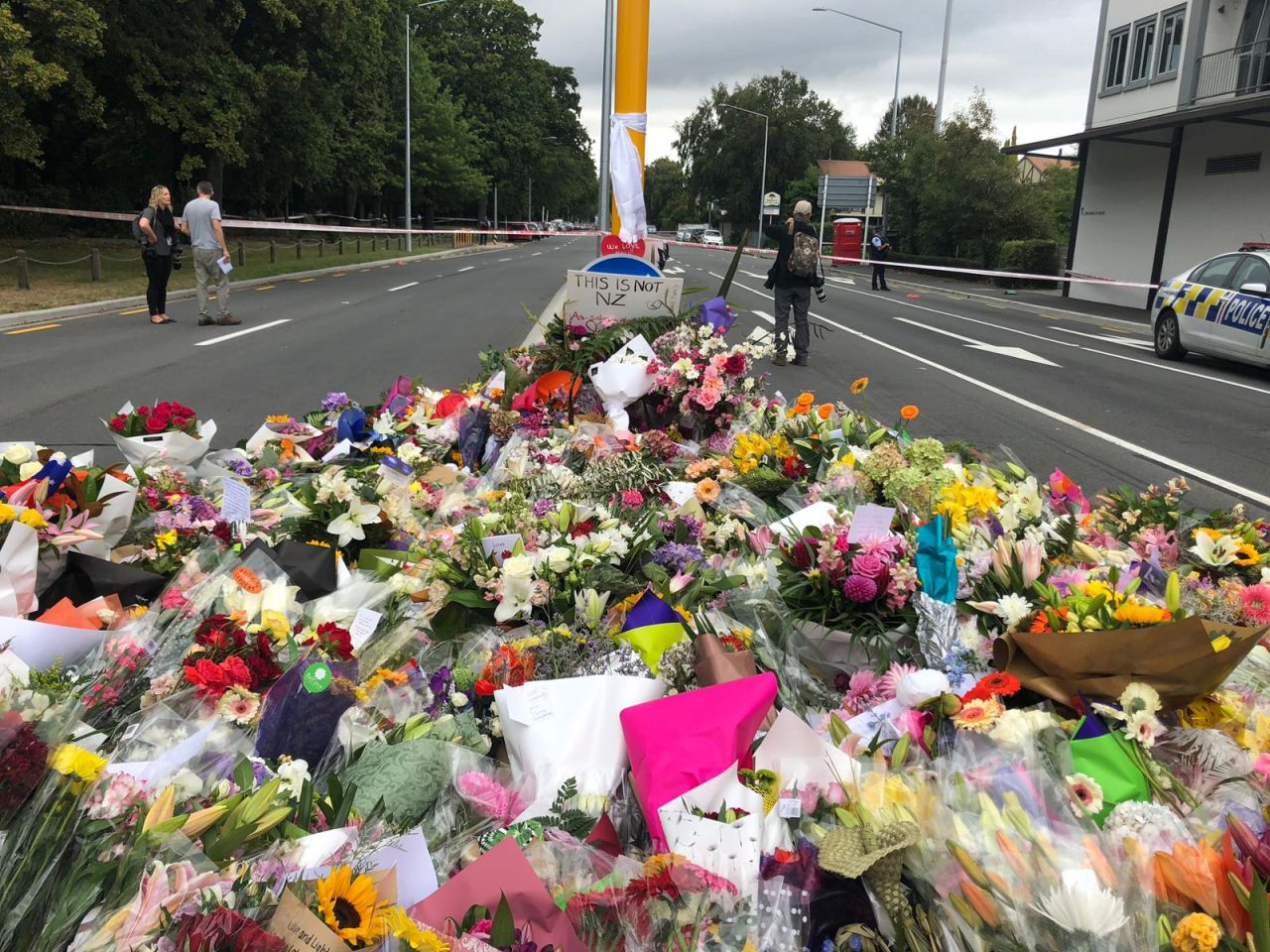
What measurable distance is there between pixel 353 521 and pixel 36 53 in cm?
2043

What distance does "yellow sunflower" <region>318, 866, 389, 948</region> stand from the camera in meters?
1.55

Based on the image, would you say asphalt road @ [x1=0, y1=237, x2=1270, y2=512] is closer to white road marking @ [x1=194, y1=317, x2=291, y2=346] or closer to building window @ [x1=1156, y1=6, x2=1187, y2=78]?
white road marking @ [x1=194, y1=317, x2=291, y2=346]

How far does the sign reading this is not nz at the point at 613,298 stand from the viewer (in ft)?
18.8

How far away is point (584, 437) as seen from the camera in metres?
4.38

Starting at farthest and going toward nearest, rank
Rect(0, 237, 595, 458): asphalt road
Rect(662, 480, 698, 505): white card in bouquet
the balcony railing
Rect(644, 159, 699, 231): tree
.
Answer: Rect(644, 159, 699, 231): tree
the balcony railing
Rect(0, 237, 595, 458): asphalt road
Rect(662, 480, 698, 505): white card in bouquet

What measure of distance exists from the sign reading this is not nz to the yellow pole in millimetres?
2548

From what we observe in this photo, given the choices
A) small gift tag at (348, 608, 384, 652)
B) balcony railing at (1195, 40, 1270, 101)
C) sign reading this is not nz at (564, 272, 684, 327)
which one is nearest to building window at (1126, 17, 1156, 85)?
balcony railing at (1195, 40, 1270, 101)

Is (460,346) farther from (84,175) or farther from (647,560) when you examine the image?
(84,175)

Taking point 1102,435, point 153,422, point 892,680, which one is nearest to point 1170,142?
point 1102,435

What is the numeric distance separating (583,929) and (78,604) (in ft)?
7.01

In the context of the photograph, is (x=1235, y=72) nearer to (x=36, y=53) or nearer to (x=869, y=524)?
(x=869, y=524)

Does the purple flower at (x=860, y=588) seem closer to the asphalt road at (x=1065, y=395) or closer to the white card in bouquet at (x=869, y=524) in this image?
the white card in bouquet at (x=869, y=524)

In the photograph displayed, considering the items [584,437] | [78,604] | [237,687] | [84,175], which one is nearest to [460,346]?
[584,437]

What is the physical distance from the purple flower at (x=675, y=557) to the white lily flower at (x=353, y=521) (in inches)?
42.5
